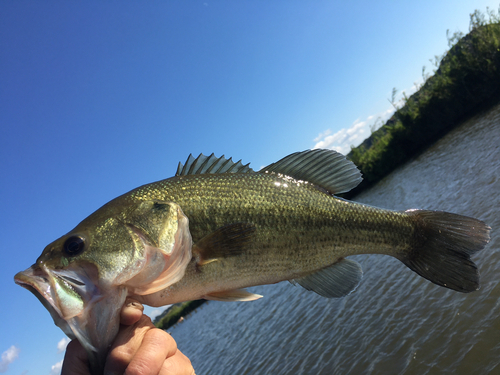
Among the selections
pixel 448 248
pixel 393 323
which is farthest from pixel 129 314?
pixel 393 323

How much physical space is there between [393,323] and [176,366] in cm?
717

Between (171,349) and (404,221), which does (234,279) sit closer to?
(171,349)

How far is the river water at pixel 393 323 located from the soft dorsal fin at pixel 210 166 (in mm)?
5182

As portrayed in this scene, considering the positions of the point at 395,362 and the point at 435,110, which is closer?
the point at 395,362

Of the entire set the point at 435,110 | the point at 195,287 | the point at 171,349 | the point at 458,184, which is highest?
the point at 195,287

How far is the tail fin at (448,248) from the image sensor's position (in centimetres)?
254

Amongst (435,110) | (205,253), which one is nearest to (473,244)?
(205,253)

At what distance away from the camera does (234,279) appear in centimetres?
233

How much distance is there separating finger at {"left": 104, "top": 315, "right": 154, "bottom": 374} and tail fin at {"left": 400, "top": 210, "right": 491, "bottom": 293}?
2.38m

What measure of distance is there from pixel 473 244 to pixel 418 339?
492 cm

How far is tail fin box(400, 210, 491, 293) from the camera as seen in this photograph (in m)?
2.54

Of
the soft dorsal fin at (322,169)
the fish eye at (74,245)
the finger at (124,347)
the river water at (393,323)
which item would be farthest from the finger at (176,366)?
the river water at (393,323)

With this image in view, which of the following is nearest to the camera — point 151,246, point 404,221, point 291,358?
point 151,246

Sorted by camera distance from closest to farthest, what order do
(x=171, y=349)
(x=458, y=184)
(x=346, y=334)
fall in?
(x=171, y=349)
(x=346, y=334)
(x=458, y=184)
